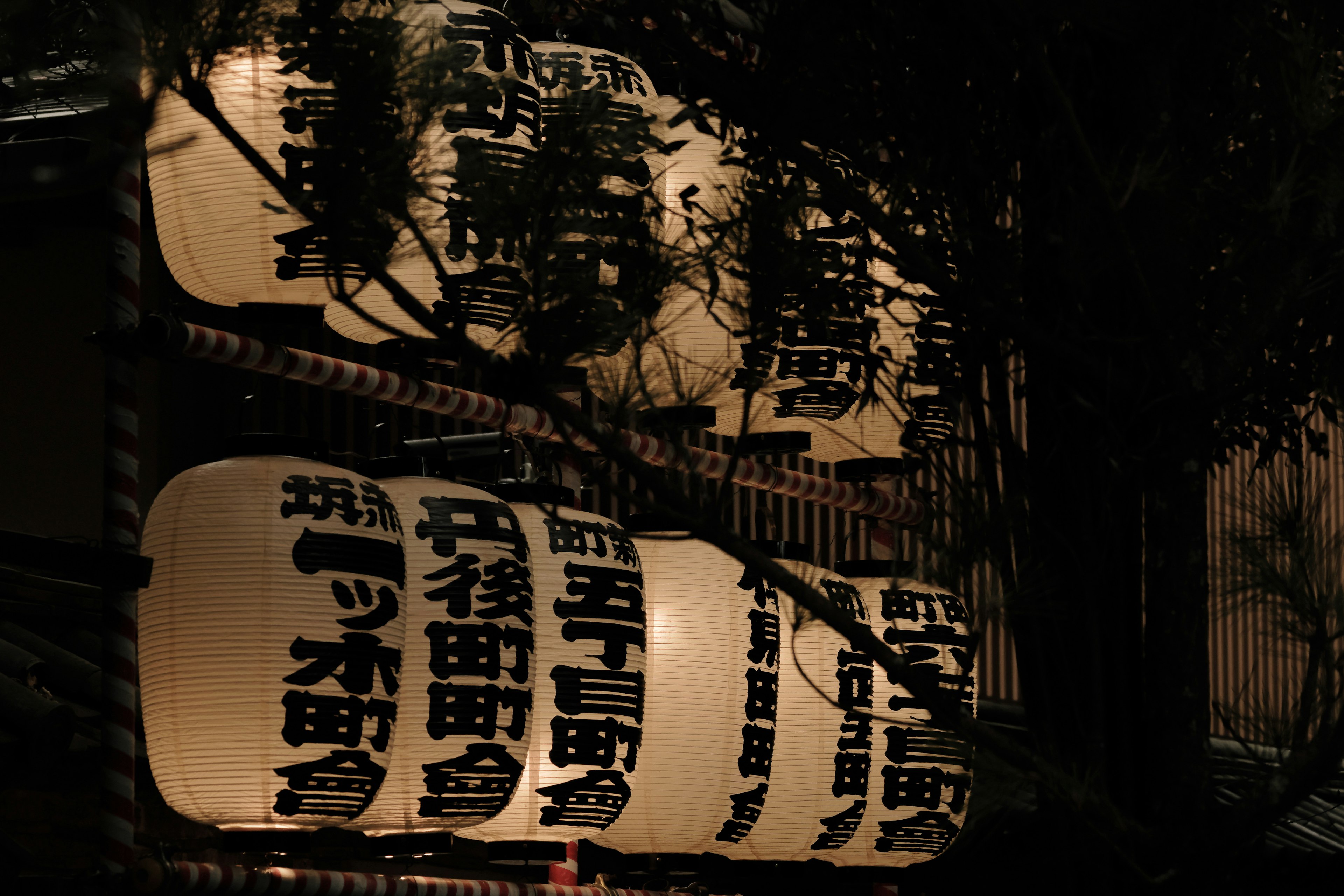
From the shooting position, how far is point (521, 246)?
8.90 feet

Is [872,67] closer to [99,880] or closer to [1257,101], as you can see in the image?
[1257,101]

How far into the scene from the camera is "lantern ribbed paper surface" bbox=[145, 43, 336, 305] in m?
3.86

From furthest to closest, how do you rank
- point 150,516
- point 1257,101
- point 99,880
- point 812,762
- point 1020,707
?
point 1020,707, point 812,762, point 150,516, point 99,880, point 1257,101

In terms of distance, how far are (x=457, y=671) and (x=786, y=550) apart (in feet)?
4.49

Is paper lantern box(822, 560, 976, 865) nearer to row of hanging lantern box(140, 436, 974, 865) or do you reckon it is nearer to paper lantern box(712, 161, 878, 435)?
row of hanging lantern box(140, 436, 974, 865)

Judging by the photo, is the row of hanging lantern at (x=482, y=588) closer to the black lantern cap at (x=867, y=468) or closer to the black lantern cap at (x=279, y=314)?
the black lantern cap at (x=279, y=314)

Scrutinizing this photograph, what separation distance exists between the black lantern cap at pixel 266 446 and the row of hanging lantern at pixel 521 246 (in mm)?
348

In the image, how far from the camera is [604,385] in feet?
9.29

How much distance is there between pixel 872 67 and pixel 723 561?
1.79 metres

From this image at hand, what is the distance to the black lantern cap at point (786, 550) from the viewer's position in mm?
5020

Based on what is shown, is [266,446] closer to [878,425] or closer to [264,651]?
[264,651]

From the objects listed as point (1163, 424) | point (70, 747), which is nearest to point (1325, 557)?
point (1163, 424)

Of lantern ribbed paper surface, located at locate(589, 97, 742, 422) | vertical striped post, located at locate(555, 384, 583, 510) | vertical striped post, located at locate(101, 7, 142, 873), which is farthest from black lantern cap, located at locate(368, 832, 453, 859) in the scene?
lantern ribbed paper surface, located at locate(589, 97, 742, 422)

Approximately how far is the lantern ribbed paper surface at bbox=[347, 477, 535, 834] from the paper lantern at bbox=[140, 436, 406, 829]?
12cm
